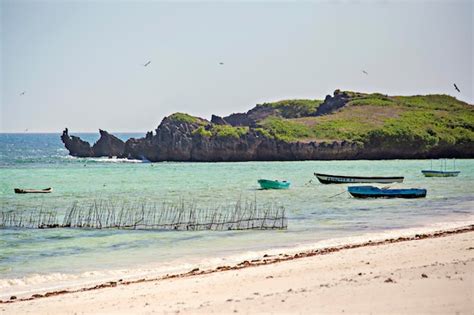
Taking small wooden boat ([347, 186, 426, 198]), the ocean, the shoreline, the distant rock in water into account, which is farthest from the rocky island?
the shoreline

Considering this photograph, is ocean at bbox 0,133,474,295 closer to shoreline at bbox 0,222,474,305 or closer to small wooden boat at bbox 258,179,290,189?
small wooden boat at bbox 258,179,290,189

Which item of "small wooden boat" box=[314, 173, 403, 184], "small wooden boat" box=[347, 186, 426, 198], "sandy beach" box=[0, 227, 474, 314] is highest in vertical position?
"small wooden boat" box=[314, 173, 403, 184]

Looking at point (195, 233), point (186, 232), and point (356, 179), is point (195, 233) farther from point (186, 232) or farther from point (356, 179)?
point (356, 179)

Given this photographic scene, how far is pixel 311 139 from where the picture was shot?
10912 cm

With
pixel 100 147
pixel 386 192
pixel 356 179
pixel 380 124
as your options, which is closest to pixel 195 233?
pixel 386 192

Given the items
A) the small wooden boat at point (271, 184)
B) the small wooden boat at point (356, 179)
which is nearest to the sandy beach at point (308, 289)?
the small wooden boat at point (271, 184)

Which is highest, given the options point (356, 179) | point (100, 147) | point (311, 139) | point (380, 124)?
point (380, 124)

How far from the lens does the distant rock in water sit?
112 meters

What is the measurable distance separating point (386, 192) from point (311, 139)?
7145 cm

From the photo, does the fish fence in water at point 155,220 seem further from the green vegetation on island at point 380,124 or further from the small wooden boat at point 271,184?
the green vegetation on island at point 380,124

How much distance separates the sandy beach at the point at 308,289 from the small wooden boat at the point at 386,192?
71.4 ft

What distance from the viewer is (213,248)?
20.1 metres

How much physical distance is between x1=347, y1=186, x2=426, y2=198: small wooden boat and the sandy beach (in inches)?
856

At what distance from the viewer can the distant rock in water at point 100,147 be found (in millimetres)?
112062
